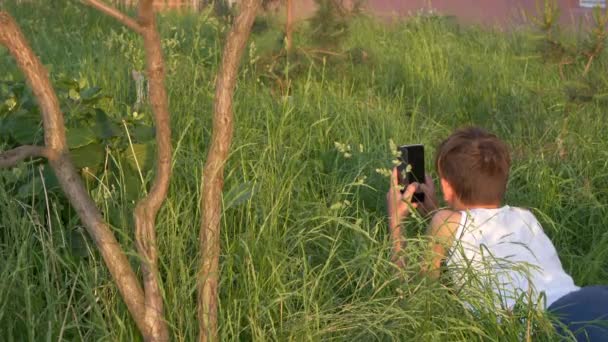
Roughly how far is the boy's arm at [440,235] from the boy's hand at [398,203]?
0.11 metres

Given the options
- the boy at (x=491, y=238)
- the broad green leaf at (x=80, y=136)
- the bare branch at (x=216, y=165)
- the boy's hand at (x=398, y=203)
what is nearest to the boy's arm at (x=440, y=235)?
the boy at (x=491, y=238)

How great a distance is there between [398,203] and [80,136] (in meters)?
1.07

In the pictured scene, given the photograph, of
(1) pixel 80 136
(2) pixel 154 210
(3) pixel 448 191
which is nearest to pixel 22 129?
(1) pixel 80 136

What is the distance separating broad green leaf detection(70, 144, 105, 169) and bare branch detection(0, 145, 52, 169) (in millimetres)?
641

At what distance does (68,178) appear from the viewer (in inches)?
102

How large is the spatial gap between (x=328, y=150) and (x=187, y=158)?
0.87 m

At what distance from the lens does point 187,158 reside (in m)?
3.53

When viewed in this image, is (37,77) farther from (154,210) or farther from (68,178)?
(154,210)

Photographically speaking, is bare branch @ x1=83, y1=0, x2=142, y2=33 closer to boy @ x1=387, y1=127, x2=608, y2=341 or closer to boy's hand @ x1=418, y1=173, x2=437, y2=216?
boy @ x1=387, y1=127, x2=608, y2=341

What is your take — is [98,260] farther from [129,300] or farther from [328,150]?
[328,150]

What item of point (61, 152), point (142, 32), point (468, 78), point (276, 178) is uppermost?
point (142, 32)

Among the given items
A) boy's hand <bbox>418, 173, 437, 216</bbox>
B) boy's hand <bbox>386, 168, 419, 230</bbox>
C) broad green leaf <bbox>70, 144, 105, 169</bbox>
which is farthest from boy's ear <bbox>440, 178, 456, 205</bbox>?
broad green leaf <bbox>70, 144, 105, 169</bbox>

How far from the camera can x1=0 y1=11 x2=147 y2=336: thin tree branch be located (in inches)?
98.2

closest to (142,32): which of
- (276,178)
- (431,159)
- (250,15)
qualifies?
(250,15)
